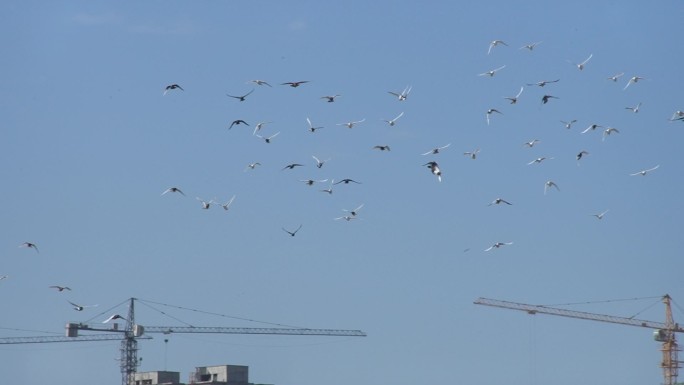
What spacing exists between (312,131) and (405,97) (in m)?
12.4

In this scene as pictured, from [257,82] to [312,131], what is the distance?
444 inches

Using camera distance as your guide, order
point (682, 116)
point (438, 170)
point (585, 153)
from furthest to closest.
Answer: point (585, 153) → point (682, 116) → point (438, 170)

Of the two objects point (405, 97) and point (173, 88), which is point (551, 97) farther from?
point (173, 88)

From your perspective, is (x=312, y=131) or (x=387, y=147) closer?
(x=312, y=131)

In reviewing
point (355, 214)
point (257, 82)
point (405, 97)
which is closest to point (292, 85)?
point (257, 82)

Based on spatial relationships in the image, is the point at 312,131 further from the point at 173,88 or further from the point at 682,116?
the point at 682,116

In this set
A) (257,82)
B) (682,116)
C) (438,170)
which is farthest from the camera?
(682,116)

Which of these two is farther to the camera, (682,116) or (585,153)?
(585,153)

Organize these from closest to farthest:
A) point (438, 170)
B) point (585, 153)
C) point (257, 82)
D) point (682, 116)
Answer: point (438, 170), point (257, 82), point (682, 116), point (585, 153)

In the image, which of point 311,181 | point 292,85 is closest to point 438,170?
point 292,85

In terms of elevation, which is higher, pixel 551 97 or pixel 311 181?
pixel 551 97

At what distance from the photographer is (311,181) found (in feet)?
624

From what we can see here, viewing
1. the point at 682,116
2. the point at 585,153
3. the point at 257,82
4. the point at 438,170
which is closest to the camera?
the point at 438,170

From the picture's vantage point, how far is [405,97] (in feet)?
598
